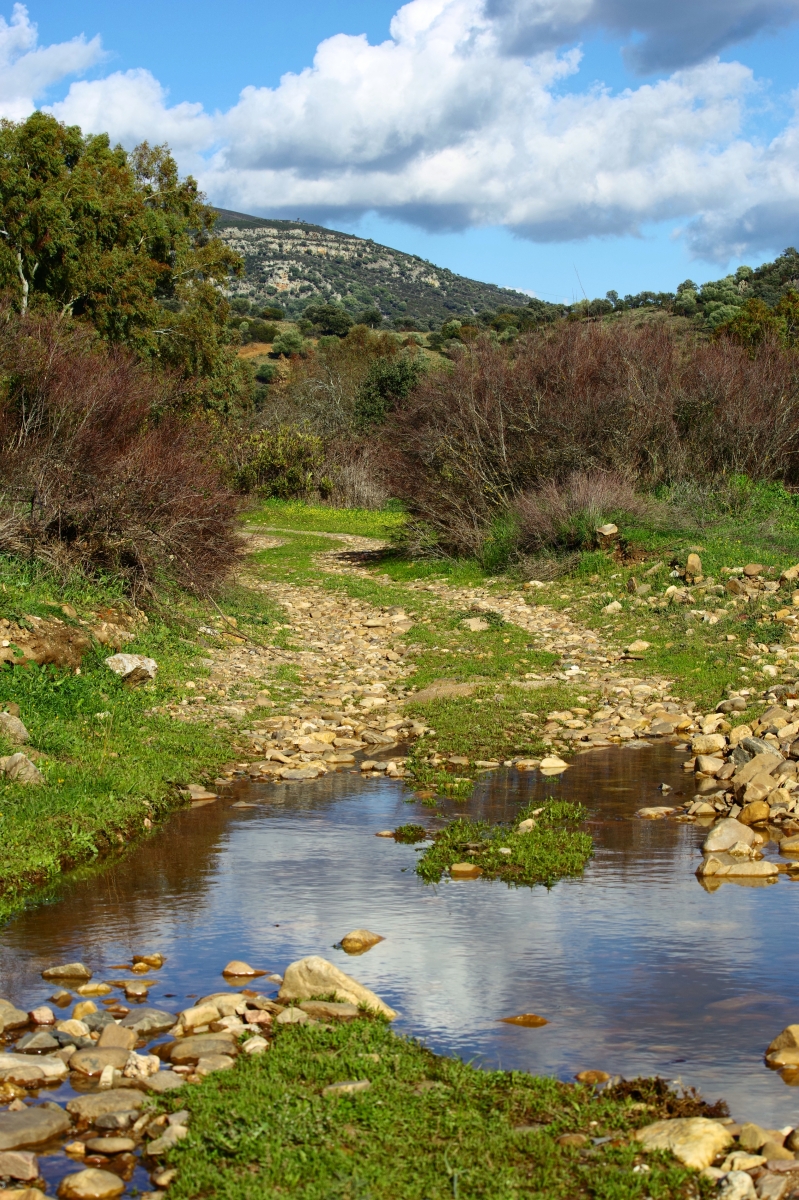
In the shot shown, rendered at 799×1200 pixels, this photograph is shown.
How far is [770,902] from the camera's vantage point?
240 inches

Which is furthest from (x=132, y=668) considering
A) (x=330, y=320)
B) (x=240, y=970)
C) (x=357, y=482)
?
(x=330, y=320)

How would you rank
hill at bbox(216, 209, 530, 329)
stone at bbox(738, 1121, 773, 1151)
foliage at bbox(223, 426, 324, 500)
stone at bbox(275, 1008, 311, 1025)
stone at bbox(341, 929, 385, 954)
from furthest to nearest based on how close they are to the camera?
hill at bbox(216, 209, 530, 329)
foliage at bbox(223, 426, 324, 500)
stone at bbox(341, 929, 385, 954)
stone at bbox(275, 1008, 311, 1025)
stone at bbox(738, 1121, 773, 1151)

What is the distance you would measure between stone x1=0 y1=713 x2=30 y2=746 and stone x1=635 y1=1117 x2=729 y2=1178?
5697 mm

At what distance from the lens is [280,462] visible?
31.7 metres

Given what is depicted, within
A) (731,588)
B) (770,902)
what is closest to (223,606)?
(731,588)

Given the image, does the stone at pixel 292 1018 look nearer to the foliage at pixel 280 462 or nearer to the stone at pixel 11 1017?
the stone at pixel 11 1017

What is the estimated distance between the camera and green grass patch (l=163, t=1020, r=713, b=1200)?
3363 millimetres

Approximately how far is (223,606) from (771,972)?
33.7 feet

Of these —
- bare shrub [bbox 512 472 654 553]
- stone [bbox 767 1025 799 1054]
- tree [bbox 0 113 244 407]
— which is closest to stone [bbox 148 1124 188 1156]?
stone [bbox 767 1025 799 1054]

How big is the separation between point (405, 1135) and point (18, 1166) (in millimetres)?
1228

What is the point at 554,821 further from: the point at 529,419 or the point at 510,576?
the point at 529,419

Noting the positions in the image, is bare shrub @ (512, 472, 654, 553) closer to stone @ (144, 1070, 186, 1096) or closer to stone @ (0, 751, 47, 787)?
stone @ (0, 751, 47, 787)

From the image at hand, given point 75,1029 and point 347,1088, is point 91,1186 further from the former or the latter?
point 75,1029

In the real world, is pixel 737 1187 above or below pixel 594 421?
below
